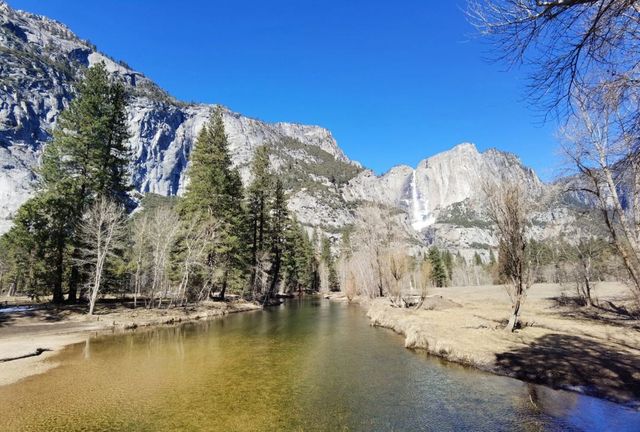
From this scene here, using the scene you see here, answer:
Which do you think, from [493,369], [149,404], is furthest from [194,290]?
[493,369]

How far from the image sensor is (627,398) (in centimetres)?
988

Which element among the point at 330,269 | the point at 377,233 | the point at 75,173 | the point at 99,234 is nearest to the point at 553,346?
the point at 377,233

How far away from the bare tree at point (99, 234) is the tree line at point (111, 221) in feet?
0.29

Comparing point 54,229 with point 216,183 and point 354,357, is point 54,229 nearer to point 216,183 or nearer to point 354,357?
point 216,183

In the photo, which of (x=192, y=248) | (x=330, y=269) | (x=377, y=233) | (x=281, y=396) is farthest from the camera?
(x=330, y=269)

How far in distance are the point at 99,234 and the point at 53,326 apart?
22.6ft

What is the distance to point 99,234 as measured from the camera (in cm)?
2611

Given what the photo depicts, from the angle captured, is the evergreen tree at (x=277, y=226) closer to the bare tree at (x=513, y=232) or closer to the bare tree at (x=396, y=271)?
the bare tree at (x=396, y=271)

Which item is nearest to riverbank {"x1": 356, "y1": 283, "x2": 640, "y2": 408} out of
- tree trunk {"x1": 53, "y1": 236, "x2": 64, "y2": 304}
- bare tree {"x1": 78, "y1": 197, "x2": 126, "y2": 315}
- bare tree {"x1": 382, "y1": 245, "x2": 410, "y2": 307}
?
bare tree {"x1": 382, "y1": 245, "x2": 410, "y2": 307}

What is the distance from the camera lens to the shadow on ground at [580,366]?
34.5 feet

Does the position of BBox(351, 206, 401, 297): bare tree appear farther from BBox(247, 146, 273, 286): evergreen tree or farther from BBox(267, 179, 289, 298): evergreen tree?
BBox(267, 179, 289, 298): evergreen tree

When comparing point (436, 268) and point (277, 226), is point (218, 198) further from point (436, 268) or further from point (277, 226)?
point (436, 268)

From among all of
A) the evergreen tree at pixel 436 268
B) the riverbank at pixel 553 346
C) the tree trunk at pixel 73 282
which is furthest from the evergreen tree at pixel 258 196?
the evergreen tree at pixel 436 268

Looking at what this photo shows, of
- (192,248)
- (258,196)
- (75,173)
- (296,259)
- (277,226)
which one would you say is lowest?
(192,248)
